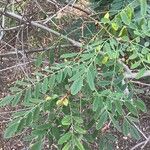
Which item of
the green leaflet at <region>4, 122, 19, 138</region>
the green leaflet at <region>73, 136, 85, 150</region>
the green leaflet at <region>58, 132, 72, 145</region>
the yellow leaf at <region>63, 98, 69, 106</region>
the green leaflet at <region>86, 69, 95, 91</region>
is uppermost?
the green leaflet at <region>86, 69, 95, 91</region>

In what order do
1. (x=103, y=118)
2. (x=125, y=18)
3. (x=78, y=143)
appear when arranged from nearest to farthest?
1. (x=78, y=143)
2. (x=103, y=118)
3. (x=125, y=18)

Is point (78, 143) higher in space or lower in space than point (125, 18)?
lower

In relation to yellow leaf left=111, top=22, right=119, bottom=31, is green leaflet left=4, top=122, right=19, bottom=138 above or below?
below

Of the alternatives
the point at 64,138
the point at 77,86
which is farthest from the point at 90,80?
the point at 64,138

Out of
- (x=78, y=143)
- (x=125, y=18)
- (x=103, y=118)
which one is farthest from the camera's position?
(x=125, y=18)

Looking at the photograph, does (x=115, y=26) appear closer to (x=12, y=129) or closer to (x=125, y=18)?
(x=125, y=18)

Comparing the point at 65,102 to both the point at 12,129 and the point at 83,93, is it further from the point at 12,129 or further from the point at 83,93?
the point at 12,129

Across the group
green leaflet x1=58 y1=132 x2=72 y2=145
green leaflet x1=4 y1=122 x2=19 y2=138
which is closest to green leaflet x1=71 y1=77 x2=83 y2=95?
green leaflet x1=58 y1=132 x2=72 y2=145

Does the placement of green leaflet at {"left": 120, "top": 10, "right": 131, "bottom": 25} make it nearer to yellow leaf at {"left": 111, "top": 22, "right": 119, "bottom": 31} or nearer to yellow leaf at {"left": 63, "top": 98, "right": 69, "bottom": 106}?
yellow leaf at {"left": 111, "top": 22, "right": 119, "bottom": 31}

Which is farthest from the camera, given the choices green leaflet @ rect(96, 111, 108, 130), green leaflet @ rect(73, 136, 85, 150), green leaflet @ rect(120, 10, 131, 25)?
green leaflet @ rect(120, 10, 131, 25)

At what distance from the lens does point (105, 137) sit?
1400mm

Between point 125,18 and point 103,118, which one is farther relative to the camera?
point 125,18

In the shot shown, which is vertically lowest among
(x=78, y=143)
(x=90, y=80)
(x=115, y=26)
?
(x=78, y=143)

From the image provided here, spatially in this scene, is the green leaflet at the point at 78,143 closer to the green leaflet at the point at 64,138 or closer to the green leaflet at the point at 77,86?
the green leaflet at the point at 64,138
